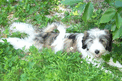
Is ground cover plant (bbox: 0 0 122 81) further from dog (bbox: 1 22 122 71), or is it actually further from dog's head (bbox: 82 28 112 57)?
dog's head (bbox: 82 28 112 57)

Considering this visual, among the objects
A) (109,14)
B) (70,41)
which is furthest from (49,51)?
(109,14)

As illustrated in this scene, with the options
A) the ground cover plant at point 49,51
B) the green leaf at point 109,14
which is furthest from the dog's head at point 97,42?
the green leaf at point 109,14

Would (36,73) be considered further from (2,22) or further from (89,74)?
(2,22)

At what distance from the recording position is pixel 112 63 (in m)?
3.40

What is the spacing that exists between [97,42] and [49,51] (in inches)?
49.1

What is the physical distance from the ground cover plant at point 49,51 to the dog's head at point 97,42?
32 centimetres

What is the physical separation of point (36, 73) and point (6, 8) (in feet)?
11.3

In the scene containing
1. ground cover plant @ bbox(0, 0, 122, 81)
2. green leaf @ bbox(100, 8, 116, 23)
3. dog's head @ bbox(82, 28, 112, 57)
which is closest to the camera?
green leaf @ bbox(100, 8, 116, 23)

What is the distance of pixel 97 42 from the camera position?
9.62 feet

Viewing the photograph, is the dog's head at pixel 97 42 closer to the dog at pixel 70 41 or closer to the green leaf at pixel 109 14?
the dog at pixel 70 41

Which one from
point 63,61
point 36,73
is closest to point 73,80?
point 63,61

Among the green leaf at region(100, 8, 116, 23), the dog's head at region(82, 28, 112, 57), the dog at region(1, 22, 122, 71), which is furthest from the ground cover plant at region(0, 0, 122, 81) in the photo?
the dog's head at region(82, 28, 112, 57)

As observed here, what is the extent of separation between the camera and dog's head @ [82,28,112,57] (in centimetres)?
292

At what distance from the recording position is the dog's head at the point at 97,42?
2924mm
